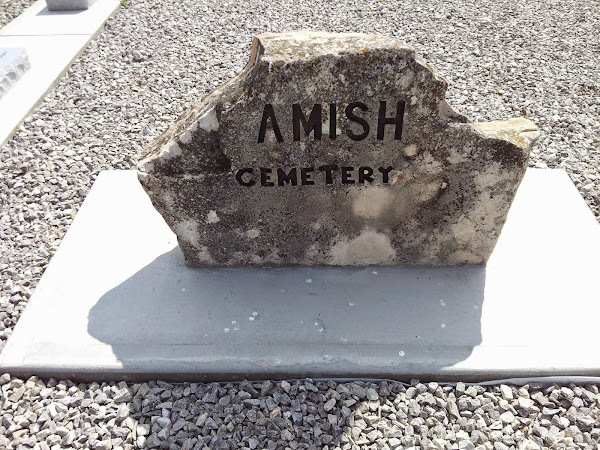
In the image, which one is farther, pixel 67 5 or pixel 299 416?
pixel 67 5

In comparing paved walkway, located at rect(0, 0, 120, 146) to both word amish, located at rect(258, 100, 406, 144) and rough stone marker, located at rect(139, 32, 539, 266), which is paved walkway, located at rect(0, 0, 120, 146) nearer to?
rough stone marker, located at rect(139, 32, 539, 266)

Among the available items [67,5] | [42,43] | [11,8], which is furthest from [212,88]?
[11,8]

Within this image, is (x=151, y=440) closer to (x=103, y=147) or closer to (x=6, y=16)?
(x=103, y=147)

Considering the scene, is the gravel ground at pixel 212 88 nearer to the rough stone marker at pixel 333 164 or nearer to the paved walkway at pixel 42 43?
the paved walkway at pixel 42 43

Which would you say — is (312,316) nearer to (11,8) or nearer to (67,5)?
(67,5)

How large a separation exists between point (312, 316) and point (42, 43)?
207 inches

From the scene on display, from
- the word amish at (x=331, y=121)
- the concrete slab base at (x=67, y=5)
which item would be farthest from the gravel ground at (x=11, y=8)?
the word amish at (x=331, y=121)

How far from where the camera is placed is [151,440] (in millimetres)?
2521

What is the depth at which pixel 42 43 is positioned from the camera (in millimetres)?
6230

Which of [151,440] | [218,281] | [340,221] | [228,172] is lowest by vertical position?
[151,440]

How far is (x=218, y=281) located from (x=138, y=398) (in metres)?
0.80

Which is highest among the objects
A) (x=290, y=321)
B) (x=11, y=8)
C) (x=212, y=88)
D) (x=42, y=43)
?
(x=11, y=8)

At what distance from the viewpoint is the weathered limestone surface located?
519 centimetres

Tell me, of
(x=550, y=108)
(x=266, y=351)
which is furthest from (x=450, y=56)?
(x=266, y=351)
